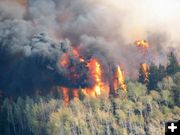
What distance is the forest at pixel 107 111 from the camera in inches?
4227

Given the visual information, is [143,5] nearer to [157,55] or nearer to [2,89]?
[157,55]

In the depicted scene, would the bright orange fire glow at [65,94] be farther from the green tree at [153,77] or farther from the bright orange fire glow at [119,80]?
the green tree at [153,77]

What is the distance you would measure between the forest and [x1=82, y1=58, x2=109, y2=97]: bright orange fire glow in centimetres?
324

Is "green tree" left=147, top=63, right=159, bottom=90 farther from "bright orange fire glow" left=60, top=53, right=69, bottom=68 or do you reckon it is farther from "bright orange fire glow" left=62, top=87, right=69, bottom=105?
"bright orange fire glow" left=60, top=53, right=69, bottom=68

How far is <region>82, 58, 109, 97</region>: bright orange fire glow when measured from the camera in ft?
428

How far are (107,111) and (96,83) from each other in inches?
880

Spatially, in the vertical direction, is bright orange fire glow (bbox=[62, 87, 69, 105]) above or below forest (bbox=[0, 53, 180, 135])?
above

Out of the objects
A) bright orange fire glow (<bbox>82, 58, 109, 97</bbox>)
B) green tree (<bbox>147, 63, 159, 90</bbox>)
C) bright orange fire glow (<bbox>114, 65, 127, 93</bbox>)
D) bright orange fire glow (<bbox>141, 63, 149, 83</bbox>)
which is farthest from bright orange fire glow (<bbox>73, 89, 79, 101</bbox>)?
green tree (<bbox>147, 63, 159, 90</bbox>)

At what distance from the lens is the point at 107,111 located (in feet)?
A: 373

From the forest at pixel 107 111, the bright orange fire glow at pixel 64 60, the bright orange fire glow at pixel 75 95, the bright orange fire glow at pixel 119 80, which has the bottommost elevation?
the forest at pixel 107 111

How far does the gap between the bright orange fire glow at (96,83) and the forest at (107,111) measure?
128 inches

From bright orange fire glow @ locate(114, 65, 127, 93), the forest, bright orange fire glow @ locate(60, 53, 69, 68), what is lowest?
the forest

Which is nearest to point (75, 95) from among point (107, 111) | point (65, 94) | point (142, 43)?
point (65, 94)

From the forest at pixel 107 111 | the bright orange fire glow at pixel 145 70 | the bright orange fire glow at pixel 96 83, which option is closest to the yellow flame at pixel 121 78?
the forest at pixel 107 111
